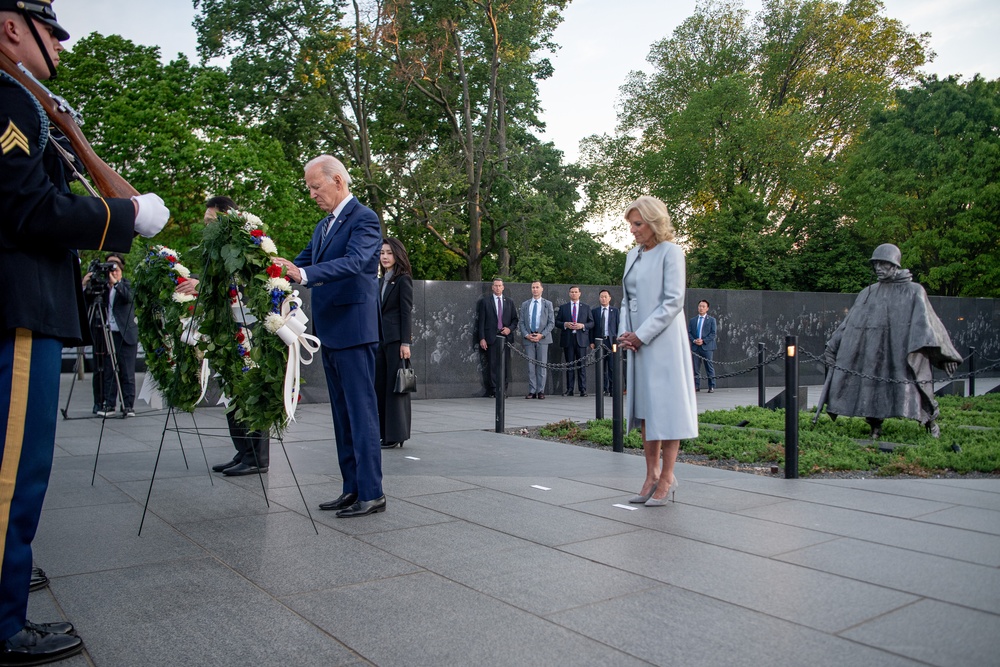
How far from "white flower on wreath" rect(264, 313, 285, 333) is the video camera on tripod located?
295 inches

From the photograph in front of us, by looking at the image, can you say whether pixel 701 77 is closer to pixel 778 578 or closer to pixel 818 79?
pixel 818 79

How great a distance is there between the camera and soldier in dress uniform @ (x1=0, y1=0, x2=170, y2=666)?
2.79 meters

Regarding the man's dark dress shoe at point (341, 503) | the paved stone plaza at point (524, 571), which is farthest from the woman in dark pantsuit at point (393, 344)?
the man's dark dress shoe at point (341, 503)

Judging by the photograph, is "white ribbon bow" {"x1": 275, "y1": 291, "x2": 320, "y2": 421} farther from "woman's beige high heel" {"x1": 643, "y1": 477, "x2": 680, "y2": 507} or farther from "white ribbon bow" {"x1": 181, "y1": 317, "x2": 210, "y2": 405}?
"woman's beige high heel" {"x1": 643, "y1": 477, "x2": 680, "y2": 507}

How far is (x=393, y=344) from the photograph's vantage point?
27.6 feet

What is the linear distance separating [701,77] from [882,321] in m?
36.5

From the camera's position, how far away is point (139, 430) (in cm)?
978

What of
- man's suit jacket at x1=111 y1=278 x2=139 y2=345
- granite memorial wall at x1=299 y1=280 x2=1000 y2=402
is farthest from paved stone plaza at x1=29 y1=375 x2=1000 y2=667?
man's suit jacket at x1=111 y1=278 x2=139 y2=345

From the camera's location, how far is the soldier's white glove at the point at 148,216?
10.1ft

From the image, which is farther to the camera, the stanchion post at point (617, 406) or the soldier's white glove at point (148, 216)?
the stanchion post at point (617, 406)

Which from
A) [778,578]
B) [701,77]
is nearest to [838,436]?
[778,578]

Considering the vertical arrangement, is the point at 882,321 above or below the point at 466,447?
above

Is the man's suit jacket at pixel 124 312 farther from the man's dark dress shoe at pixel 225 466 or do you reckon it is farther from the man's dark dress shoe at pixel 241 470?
the man's dark dress shoe at pixel 241 470

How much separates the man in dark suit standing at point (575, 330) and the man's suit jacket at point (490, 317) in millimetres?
1250
